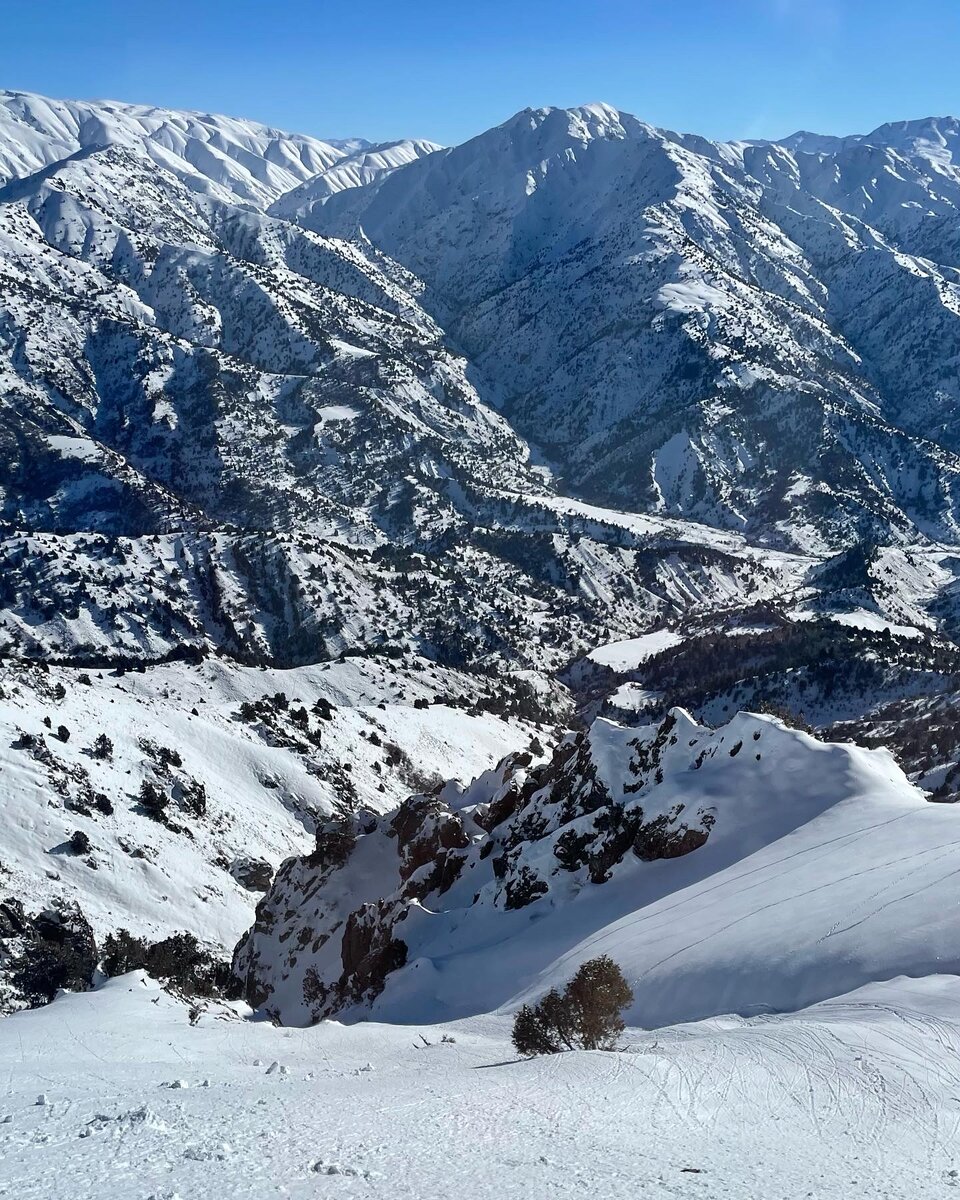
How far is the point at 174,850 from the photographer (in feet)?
311

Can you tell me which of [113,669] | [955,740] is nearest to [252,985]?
[113,669]

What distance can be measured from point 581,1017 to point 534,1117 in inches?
481

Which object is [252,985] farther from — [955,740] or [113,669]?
[955,740]

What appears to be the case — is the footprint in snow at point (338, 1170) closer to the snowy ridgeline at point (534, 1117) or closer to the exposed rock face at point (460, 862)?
the snowy ridgeline at point (534, 1117)

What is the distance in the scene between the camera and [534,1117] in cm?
2725

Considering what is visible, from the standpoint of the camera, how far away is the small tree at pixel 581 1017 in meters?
38.9

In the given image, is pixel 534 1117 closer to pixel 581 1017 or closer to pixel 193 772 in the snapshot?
pixel 581 1017

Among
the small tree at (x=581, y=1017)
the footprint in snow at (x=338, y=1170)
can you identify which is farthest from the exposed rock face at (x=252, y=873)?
the footprint in snow at (x=338, y=1170)

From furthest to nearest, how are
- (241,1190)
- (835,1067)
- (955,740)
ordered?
(955,740)
(835,1067)
(241,1190)

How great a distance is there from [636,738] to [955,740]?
77818mm

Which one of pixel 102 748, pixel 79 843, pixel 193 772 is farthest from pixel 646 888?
pixel 102 748

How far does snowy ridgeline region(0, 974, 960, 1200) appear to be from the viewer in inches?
851

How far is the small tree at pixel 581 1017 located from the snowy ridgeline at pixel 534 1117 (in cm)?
123

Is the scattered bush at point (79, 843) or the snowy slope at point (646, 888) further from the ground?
the scattered bush at point (79, 843)
